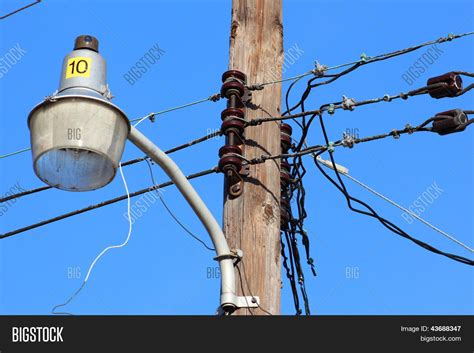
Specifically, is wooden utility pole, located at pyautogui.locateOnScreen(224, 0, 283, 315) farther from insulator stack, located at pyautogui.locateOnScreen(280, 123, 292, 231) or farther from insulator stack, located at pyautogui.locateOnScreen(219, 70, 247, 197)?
insulator stack, located at pyautogui.locateOnScreen(280, 123, 292, 231)

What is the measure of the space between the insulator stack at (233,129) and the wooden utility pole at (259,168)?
6 cm

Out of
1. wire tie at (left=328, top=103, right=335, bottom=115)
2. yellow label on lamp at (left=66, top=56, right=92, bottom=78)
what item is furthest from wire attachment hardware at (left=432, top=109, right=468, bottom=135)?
yellow label on lamp at (left=66, top=56, right=92, bottom=78)

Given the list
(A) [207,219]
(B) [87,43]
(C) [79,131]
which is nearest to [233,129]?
(A) [207,219]

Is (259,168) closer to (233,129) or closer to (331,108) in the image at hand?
(233,129)

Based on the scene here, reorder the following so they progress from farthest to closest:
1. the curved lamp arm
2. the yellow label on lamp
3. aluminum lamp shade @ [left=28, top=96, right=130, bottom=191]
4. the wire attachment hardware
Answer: the wire attachment hardware < the curved lamp arm < the yellow label on lamp < aluminum lamp shade @ [left=28, top=96, right=130, bottom=191]

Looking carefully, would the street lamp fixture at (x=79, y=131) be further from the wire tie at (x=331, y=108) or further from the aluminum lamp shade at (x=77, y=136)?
the wire tie at (x=331, y=108)

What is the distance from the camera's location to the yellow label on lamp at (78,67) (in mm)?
5234

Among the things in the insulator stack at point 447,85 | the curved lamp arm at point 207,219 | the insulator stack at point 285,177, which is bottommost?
the curved lamp arm at point 207,219

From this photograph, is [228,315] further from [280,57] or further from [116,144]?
[280,57]

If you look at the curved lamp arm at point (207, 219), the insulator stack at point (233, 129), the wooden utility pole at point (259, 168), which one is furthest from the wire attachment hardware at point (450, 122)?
the curved lamp arm at point (207, 219)

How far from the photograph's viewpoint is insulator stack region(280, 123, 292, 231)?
686 centimetres

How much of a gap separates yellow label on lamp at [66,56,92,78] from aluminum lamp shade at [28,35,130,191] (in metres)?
0.06

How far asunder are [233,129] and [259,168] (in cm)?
35
